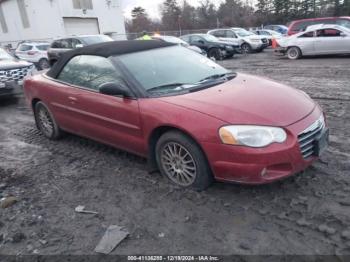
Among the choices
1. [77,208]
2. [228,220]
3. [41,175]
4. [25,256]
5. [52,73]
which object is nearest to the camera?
[25,256]

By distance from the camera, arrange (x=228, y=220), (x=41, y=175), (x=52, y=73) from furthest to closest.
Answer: (x=52, y=73) < (x=41, y=175) < (x=228, y=220)

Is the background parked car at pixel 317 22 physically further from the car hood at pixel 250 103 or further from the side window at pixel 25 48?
the car hood at pixel 250 103

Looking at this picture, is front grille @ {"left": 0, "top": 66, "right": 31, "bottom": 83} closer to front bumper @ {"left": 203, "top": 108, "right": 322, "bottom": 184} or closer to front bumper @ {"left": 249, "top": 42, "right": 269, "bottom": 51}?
front bumper @ {"left": 203, "top": 108, "right": 322, "bottom": 184}

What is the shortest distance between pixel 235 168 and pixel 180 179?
0.79 metres

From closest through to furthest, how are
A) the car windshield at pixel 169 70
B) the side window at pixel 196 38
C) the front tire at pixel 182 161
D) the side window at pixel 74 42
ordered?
the front tire at pixel 182 161 → the car windshield at pixel 169 70 → the side window at pixel 74 42 → the side window at pixel 196 38

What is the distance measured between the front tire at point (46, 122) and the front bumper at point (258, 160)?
313 centimetres

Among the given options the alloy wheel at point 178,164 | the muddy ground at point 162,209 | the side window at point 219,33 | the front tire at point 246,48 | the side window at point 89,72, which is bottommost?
the front tire at point 246,48

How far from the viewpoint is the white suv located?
18.1 m

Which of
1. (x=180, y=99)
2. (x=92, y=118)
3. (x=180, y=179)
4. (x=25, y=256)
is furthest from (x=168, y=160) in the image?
(x=25, y=256)

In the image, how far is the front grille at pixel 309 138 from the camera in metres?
3.38

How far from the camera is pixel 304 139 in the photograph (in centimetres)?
341

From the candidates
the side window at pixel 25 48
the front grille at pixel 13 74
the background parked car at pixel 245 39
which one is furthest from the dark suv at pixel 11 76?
the background parked car at pixel 245 39

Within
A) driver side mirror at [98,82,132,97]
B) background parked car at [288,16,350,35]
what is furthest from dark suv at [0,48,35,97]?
background parked car at [288,16,350,35]

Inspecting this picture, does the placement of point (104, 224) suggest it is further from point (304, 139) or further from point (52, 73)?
point (52, 73)
